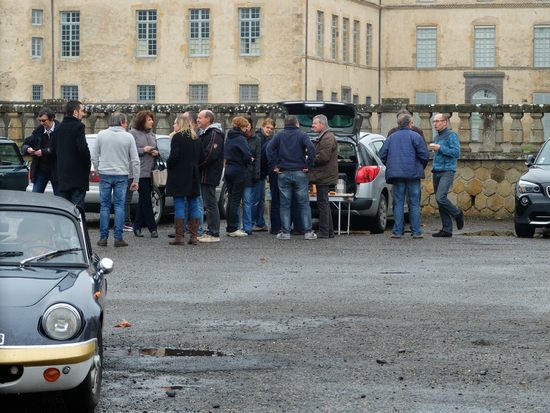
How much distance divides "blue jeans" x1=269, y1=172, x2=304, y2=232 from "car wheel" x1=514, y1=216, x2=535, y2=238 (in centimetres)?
344

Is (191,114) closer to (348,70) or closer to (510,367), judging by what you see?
(510,367)

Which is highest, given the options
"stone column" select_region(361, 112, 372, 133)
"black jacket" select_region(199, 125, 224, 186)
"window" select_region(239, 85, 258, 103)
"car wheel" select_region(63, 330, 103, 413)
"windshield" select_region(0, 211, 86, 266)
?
"window" select_region(239, 85, 258, 103)

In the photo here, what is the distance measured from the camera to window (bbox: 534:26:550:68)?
186ft

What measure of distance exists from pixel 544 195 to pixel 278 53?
34472mm

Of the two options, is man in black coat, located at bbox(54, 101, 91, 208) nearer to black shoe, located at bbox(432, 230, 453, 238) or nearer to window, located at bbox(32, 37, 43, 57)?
black shoe, located at bbox(432, 230, 453, 238)

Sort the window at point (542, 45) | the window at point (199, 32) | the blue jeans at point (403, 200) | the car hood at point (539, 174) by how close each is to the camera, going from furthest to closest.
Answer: the window at point (542, 45) → the window at point (199, 32) → the car hood at point (539, 174) → the blue jeans at point (403, 200)

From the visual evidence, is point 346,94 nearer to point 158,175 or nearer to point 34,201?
point 158,175

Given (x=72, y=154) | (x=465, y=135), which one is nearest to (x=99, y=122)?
(x=465, y=135)

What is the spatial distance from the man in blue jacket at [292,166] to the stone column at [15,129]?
30.7 feet

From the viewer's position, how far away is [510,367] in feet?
22.2

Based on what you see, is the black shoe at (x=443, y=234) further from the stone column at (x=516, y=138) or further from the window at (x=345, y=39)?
the window at (x=345, y=39)

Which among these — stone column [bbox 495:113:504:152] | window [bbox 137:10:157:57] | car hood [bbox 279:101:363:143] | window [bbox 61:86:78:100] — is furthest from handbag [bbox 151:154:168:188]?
window [bbox 61:86:78:100]

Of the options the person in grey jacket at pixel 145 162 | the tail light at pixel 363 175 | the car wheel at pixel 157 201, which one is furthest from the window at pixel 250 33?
the person in grey jacket at pixel 145 162

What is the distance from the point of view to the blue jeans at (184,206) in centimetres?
1440
